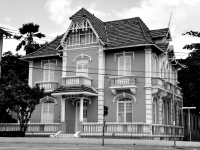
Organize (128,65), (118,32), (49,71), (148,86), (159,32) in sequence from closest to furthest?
(148,86), (128,65), (118,32), (159,32), (49,71)

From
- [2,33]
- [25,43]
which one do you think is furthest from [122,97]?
[25,43]

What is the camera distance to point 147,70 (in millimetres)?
30375

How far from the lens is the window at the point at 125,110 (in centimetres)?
3070

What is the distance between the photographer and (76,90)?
99.0 feet

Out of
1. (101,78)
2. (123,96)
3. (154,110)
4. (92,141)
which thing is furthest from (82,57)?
(92,141)

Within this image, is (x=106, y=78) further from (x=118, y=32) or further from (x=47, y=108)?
(x=47, y=108)

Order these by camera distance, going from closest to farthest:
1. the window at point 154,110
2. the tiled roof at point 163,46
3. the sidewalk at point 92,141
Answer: the sidewalk at point 92,141
the window at point 154,110
the tiled roof at point 163,46

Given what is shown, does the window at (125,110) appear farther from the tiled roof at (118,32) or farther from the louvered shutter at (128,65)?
the tiled roof at (118,32)

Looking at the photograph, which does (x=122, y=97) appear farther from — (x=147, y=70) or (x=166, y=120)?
(x=166, y=120)

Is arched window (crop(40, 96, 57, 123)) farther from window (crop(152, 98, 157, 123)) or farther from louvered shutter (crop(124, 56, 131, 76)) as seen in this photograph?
window (crop(152, 98, 157, 123))

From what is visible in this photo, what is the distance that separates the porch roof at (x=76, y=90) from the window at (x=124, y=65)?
2918mm

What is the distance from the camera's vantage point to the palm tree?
44.3 m

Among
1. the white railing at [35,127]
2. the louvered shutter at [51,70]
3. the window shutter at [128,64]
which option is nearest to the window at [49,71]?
the louvered shutter at [51,70]

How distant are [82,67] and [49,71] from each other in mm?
3840
